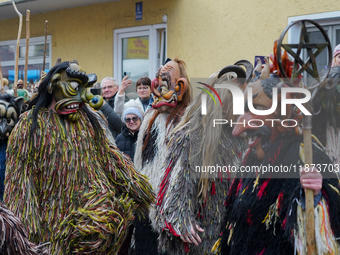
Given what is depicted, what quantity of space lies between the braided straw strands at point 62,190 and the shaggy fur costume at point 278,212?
781 millimetres

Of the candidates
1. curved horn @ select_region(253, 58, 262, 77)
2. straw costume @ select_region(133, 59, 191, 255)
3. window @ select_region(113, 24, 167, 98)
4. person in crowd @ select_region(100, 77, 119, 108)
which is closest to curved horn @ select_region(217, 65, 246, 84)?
curved horn @ select_region(253, 58, 262, 77)

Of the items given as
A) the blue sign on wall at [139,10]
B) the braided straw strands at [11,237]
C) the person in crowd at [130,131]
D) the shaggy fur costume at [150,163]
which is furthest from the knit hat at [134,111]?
the blue sign on wall at [139,10]

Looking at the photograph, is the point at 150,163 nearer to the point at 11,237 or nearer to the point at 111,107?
the point at 111,107

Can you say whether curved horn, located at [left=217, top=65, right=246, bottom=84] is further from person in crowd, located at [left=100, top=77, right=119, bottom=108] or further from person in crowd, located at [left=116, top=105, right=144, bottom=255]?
person in crowd, located at [left=100, top=77, right=119, bottom=108]

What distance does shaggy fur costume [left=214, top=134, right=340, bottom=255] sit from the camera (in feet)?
6.63

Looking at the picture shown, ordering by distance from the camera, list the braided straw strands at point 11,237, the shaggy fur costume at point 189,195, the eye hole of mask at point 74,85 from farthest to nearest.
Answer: the eye hole of mask at point 74,85, the shaggy fur costume at point 189,195, the braided straw strands at point 11,237

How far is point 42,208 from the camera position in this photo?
2.89 m

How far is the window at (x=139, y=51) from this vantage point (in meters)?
7.87

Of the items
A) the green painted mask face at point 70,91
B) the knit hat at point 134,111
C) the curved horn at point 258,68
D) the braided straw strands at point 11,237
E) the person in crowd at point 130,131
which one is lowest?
the braided straw strands at point 11,237

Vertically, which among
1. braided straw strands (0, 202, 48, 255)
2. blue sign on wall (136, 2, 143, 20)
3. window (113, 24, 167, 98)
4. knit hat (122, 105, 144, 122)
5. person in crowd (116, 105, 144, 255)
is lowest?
braided straw strands (0, 202, 48, 255)

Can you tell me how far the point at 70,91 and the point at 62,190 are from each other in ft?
2.10

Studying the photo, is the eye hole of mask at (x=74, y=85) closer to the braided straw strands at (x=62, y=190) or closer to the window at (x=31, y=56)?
the braided straw strands at (x=62, y=190)

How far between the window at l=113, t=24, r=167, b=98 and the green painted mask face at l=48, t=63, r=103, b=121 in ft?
15.1

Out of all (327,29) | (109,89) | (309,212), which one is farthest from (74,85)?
(327,29)
